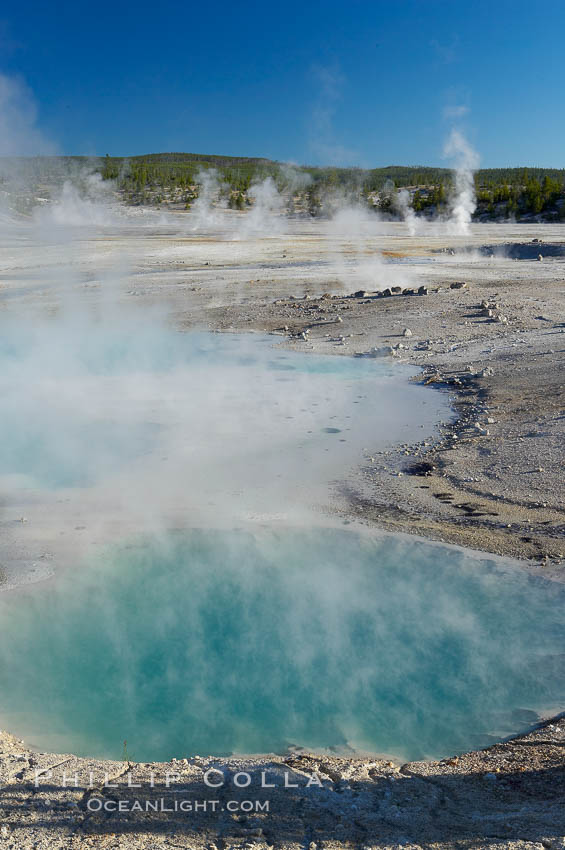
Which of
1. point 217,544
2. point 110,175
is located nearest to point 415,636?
point 217,544

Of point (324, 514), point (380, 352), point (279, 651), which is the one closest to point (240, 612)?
point (279, 651)

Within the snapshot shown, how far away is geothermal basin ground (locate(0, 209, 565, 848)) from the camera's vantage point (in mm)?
2830

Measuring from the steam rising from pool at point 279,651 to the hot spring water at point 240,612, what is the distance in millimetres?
11

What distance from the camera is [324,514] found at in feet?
18.9

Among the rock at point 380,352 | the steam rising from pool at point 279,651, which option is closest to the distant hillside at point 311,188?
the rock at point 380,352

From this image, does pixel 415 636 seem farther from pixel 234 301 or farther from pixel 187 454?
pixel 234 301

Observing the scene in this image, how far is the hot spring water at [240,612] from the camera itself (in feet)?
11.7

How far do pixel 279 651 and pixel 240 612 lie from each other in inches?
17.5

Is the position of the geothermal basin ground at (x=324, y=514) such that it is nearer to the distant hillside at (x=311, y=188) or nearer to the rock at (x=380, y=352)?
the rock at (x=380, y=352)

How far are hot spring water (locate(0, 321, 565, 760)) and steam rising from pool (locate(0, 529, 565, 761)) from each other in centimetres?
1

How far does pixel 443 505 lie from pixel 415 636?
1.79m

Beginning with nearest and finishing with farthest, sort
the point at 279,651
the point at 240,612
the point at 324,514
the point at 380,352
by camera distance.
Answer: the point at 279,651 → the point at 240,612 → the point at 324,514 → the point at 380,352

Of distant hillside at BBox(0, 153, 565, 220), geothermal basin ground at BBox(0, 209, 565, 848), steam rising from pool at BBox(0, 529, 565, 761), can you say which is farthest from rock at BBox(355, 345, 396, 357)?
distant hillside at BBox(0, 153, 565, 220)

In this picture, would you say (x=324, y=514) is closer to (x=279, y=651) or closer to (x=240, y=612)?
(x=240, y=612)
